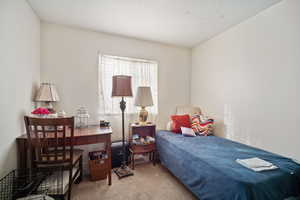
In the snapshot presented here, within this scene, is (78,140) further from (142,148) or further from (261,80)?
(261,80)

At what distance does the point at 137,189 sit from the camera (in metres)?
1.81

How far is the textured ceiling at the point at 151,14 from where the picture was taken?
5.82ft

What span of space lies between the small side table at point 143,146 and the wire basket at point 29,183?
1136 millimetres

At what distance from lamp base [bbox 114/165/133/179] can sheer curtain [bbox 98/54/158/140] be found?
0.57m

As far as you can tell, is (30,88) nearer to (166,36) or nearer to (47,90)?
(47,90)

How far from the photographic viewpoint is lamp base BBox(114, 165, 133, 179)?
6.93 ft

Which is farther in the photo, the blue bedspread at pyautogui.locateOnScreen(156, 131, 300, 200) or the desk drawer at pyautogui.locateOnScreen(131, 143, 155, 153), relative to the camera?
the desk drawer at pyautogui.locateOnScreen(131, 143, 155, 153)

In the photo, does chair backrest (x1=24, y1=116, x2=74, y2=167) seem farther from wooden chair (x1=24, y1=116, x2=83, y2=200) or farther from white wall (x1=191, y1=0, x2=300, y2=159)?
white wall (x1=191, y1=0, x2=300, y2=159)

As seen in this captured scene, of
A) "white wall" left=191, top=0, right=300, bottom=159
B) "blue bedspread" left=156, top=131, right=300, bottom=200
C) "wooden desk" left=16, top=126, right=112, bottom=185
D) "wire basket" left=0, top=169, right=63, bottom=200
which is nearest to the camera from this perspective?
"blue bedspread" left=156, top=131, right=300, bottom=200

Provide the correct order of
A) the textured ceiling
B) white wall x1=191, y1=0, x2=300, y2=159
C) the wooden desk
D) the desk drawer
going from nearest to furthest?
the wooden desk
white wall x1=191, y1=0, x2=300, y2=159
the textured ceiling
the desk drawer

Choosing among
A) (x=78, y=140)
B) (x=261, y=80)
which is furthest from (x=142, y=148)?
(x=261, y=80)

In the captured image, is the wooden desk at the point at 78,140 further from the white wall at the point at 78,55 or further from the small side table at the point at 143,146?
the white wall at the point at 78,55

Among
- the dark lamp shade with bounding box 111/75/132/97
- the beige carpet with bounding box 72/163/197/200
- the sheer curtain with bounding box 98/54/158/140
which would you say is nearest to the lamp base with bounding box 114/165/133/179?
the beige carpet with bounding box 72/163/197/200

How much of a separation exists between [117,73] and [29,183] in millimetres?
1967
